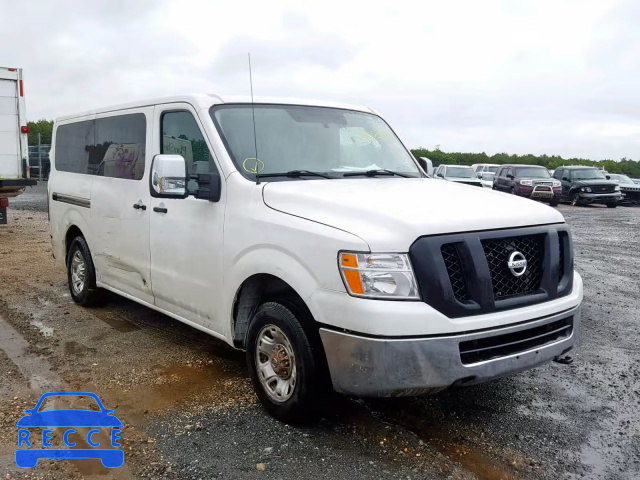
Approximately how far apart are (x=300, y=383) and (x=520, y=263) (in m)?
1.45

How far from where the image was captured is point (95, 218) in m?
6.16

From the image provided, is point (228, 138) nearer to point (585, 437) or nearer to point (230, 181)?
point (230, 181)

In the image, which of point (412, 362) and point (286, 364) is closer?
point (412, 362)

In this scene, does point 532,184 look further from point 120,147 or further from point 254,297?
point 254,297

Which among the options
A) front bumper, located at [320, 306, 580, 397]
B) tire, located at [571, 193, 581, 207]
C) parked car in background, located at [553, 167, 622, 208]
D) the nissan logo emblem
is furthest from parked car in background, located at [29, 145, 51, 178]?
the nissan logo emblem

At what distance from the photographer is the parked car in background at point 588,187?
2648 cm

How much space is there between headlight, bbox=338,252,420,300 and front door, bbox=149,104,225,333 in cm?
133

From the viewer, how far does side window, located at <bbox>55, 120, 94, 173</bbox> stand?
21.3ft

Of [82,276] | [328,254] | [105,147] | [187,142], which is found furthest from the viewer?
[82,276]

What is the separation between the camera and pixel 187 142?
4789mm

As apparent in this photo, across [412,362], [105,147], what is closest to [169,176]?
[412,362]

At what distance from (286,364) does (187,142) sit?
1.99m

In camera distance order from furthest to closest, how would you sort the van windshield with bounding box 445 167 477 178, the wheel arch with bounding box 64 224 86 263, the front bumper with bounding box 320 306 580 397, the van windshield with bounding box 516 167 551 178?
the van windshield with bounding box 516 167 551 178 < the van windshield with bounding box 445 167 477 178 < the wheel arch with bounding box 64 224 86 263 < the front bumper with bounding box 320 306 580 397

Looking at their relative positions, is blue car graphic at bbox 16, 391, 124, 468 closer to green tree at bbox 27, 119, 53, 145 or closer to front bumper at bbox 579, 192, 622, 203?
front bumper at bbox 579, 192, 622, 203
